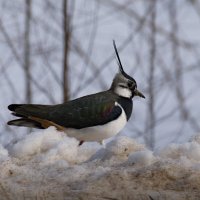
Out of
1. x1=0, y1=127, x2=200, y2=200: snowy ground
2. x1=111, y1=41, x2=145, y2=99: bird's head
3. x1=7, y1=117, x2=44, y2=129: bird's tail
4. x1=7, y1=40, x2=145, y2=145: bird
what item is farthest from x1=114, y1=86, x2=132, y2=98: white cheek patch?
x1=0, y1=127, x2=200, y2=200: snowy ground

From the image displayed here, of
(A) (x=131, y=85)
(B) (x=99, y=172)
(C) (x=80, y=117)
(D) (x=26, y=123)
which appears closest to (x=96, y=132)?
(C) (x=80, y=117)

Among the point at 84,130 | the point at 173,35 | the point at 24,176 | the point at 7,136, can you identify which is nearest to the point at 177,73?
the point at 173,35

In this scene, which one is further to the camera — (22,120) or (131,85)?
(131,85)

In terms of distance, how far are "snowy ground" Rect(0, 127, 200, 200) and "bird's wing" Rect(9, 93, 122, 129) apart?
172 centimetres

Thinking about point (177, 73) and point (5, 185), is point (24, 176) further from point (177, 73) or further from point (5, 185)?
point (177, 73)

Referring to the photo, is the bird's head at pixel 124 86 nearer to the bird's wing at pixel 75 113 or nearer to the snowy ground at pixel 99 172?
the bird's wing at pixel 75 113

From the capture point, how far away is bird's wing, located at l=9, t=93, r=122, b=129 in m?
5.37

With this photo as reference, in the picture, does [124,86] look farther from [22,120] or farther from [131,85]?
[22,120]

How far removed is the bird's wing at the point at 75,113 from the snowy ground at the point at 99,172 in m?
1.72

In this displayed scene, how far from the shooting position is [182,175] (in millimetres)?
3051

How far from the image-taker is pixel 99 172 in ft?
10.1

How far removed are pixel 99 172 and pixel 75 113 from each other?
2.35m

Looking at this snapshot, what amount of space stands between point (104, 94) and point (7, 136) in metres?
1.05

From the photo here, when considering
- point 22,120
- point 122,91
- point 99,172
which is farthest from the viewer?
point 122,91
